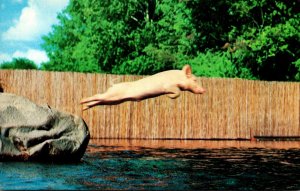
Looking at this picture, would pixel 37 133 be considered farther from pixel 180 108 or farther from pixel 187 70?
pixel 180 108

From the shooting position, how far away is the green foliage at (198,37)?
26183mm

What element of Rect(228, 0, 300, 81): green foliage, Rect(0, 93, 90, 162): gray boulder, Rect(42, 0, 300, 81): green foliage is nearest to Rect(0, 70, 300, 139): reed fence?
Rect(228, 0, 300, 81): green foliage

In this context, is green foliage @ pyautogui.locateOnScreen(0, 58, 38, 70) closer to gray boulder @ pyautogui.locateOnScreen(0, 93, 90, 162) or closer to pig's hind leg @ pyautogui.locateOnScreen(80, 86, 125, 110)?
gray boulder @ pyautogui.locateOnScreen(0, 93, 90, 162)

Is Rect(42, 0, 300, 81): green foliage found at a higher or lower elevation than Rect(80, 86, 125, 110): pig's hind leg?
higher

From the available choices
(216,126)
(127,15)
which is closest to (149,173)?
(216,126)

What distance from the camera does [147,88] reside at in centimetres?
673

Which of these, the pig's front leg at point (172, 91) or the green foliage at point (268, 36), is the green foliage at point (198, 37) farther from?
the pig's front leg at point (172, 91)

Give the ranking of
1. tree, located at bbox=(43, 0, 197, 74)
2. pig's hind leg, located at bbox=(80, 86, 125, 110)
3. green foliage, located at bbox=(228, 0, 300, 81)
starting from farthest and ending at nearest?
1. tree, located at bbox=(43, 0, 197, 74)
2. green foliage, located at bbox=(228, 0, 300, 81)
3. pig's hind leg, located at bbox=(80, 86, 125, 110)

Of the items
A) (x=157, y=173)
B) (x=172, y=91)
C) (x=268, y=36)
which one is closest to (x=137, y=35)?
(x=268, y=36)

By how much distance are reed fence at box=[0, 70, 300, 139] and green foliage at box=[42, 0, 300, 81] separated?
3528 millimetres

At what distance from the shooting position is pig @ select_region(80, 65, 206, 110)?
6684 mm

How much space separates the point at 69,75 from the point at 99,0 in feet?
44.6

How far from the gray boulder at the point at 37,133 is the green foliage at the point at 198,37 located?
14947mm

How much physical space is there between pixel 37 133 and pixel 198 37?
59.5 feet
